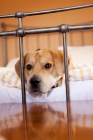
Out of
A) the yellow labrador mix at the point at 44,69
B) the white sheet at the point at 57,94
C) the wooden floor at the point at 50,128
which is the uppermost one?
the yellow labrador mix at the point at 44,69

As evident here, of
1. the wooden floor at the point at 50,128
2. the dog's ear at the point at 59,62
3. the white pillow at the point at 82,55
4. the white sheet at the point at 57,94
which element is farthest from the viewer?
the white pillow at the point at 82,55

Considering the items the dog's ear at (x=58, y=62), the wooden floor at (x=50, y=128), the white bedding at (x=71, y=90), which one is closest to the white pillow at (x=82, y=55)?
the dog's ear at (x=58, y=62)

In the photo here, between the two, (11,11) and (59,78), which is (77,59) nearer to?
(59,78)

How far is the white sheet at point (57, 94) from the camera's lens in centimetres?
96

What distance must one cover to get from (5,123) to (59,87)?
18.8 inches

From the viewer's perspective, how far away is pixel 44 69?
3.72 feet

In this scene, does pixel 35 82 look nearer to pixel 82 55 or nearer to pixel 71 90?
pixel 71 90

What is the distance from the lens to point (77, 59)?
1.94 meters

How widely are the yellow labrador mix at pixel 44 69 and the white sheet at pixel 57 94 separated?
0.05 m

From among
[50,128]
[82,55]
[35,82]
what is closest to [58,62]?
[35,82]

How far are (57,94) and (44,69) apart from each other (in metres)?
0.19

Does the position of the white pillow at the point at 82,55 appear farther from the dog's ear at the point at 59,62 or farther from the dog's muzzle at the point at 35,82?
the dog's muzzle at the point at 35,82

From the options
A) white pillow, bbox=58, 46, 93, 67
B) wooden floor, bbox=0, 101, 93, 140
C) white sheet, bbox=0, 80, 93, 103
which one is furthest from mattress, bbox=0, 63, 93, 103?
white pillow, bbox=58, 46, 93, 67

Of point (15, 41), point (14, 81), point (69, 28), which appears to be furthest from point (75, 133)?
point (15, 41)
